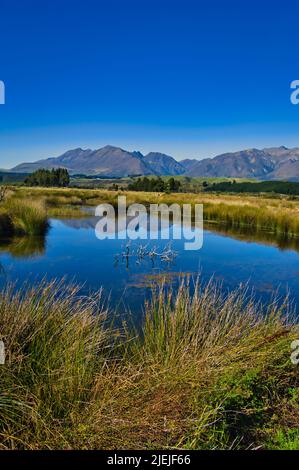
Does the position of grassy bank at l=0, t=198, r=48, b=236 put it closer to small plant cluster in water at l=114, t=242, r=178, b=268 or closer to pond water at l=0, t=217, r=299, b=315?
pond water at l=0, t=217, r=299, b=315

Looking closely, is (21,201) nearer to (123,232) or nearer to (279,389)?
(123,232)

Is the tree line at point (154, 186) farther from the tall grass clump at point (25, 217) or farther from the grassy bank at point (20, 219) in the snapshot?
the grassy bank at point (20, 219)

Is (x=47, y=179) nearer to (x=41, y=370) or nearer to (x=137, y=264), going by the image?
(x=137, y=264)

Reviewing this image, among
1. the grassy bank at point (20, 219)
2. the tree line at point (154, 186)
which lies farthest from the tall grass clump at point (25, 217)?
the tree line at point (154, 186)

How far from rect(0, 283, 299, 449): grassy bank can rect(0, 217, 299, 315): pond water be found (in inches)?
→ 172

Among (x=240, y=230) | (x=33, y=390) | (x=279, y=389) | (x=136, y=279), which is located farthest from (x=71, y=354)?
(x=240, y=230)

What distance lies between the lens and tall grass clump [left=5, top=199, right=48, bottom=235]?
21578mm

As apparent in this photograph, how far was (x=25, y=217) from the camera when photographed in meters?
22.0

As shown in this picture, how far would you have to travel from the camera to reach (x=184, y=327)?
18.2ft

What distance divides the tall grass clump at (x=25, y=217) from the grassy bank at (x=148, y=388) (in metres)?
16.9

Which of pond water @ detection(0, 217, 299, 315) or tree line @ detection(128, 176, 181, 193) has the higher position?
tree line @ detection(128, 176, 181, 193)

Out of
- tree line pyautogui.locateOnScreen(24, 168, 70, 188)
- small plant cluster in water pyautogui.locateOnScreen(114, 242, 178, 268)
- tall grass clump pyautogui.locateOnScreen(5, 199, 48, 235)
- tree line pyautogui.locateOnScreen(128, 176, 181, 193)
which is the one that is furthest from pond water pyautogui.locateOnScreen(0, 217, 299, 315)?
tree line pyautogui.locateOnScreen(24, 168, 70, 188)

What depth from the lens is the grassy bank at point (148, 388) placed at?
3740 millimetres

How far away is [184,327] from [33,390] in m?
2.17
